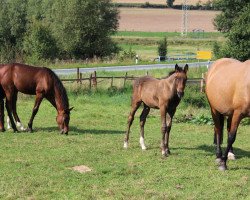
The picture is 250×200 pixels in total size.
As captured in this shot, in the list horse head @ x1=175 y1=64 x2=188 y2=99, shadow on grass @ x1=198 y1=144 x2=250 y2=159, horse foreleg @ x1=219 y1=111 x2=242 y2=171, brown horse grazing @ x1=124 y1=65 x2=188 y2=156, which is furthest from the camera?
shadow on grass @ x1=198 y1=144 x2=250 y2=159

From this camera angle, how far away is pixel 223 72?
35.9 ft

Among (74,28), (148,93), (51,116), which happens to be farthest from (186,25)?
(148,93)

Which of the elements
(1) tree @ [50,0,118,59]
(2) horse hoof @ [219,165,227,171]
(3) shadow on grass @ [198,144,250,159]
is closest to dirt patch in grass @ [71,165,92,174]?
(2) horse hoof @ [219,165,227,171]

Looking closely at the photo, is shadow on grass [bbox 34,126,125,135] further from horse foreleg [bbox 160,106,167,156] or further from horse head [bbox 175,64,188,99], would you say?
horse head [bbox 175,64,188,99]

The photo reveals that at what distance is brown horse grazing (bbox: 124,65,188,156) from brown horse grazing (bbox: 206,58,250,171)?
725 millimetres

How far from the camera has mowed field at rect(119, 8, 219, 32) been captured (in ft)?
332

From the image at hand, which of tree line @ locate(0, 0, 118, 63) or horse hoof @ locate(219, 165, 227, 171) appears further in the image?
tree line @ locate(0, 0, 118, 63)

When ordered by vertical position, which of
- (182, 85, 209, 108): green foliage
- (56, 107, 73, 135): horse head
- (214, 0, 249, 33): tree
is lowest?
(182, 85, 209, 108): green foliage

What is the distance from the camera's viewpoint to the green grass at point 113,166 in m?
8.74


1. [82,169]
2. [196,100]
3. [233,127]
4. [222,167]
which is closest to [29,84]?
[82,169]

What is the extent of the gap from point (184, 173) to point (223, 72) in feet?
→ 8.30

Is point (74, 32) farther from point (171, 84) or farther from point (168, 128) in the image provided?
point (171, 84)

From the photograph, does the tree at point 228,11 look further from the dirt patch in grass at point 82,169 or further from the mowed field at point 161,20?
the mowed field at point 161,20

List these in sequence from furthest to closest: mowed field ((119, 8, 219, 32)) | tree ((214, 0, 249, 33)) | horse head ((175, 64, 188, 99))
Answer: mowed field ((119, 8, 219, 32))
tree ((214, 0, 249, 33))
horse head ((175, 64, 188, 99))
